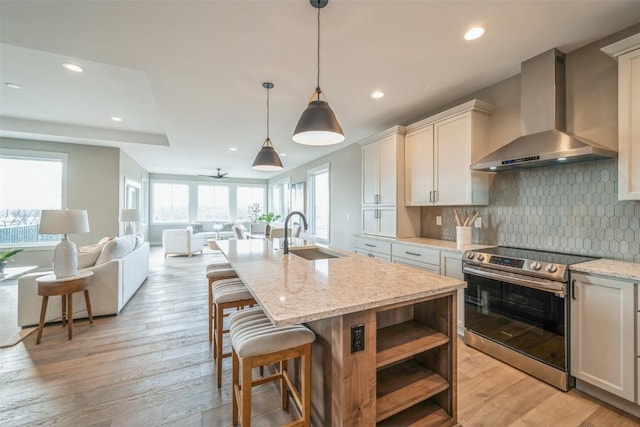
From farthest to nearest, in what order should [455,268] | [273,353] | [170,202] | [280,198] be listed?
[170,202] → [280,198] → [455,268] → [273,353]

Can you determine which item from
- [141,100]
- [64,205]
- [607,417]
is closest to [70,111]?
[141,100]

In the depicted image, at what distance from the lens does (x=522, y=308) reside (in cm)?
212

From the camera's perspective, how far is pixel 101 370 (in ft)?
7.04

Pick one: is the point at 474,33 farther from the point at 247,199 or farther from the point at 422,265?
the point at 247,199

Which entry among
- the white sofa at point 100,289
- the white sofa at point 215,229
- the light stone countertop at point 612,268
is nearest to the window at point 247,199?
the white sofa at point 215,229

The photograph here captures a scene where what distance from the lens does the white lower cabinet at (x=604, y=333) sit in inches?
65.0

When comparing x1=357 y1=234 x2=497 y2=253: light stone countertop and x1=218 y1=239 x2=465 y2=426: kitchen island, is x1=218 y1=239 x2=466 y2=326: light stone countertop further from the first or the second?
x1=357 y1=234 x2=497 y2=253: light stone countertop

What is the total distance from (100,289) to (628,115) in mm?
5256

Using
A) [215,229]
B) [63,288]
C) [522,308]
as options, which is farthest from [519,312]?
[215,229]

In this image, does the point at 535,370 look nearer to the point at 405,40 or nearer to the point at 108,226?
the point at 405,40

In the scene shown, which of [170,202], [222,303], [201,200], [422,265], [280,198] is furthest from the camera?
[201,200]

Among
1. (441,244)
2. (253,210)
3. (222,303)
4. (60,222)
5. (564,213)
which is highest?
(253,210)

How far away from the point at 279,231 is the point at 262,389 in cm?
367

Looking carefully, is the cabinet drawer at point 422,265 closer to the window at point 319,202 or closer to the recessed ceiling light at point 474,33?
the recessed ceiling light at point 474,33
